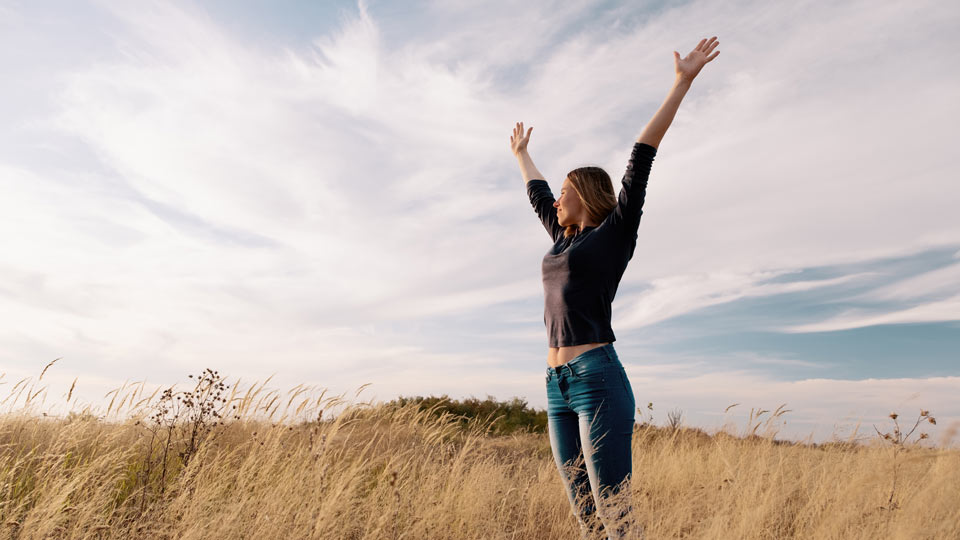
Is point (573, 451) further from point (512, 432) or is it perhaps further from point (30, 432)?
point (512, 432)

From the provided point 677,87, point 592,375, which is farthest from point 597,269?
point 677,87

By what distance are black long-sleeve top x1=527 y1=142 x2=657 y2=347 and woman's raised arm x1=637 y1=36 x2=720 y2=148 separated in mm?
75

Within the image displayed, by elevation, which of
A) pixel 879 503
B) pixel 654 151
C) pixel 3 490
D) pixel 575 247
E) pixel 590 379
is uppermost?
pixel 654 151

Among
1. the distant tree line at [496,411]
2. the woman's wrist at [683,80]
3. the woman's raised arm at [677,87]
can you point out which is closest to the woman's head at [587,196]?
the woman's raised arm at [677,87]

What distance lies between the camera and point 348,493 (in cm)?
461

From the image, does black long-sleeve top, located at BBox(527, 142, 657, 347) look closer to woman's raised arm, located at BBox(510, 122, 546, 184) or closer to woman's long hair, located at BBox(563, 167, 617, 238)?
woman's long hair, located at BBox(563, 167, 617, 238)

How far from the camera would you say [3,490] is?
17.7 ft

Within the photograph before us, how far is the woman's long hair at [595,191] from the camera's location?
Answer: 357 cm

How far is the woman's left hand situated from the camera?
3457 mm

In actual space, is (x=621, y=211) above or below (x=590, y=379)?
above

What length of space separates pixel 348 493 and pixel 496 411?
10849 mm

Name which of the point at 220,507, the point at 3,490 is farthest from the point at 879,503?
the point at 3,490

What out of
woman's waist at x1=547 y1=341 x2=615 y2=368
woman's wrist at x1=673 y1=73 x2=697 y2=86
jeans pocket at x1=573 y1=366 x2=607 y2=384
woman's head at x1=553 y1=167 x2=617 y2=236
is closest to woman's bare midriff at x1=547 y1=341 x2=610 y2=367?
woman's waist at x1=547 y1=341 x2=615 y2=368

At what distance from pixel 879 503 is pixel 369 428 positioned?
7.26 metres
